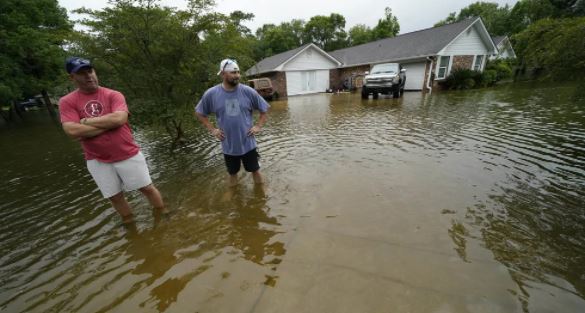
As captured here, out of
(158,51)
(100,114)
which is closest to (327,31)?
(158,51)

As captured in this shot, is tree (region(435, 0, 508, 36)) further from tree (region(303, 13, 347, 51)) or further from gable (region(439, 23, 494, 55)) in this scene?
gable (region(439, 23, 494, 55))

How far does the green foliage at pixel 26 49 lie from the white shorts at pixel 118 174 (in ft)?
44.1

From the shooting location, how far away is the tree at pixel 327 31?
45.8 m

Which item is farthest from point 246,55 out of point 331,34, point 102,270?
point 331,34

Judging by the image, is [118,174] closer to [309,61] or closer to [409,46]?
[309,61]

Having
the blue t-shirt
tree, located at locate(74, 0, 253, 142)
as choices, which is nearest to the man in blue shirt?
the blue t-shirt

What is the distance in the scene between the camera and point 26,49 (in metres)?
14.0

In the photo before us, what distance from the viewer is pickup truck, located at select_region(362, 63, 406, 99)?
14.2 metres

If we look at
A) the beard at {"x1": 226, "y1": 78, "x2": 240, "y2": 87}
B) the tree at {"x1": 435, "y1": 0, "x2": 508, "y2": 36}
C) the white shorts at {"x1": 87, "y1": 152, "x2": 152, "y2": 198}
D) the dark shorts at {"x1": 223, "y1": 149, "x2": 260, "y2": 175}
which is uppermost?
the tree at {"x1": 435, "y1": 0, "x2": 508, "y2": 36}

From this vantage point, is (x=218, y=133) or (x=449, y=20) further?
(x=449, y=20)

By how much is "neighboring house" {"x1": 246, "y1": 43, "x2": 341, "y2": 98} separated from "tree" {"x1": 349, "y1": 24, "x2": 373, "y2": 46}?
27503 mm

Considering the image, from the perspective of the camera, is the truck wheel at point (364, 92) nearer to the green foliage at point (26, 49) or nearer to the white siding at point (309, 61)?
the white siding at point (309, 61)

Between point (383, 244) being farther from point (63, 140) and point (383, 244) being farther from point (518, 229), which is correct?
point (63, 140)

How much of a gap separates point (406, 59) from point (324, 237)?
19477 millimetres
